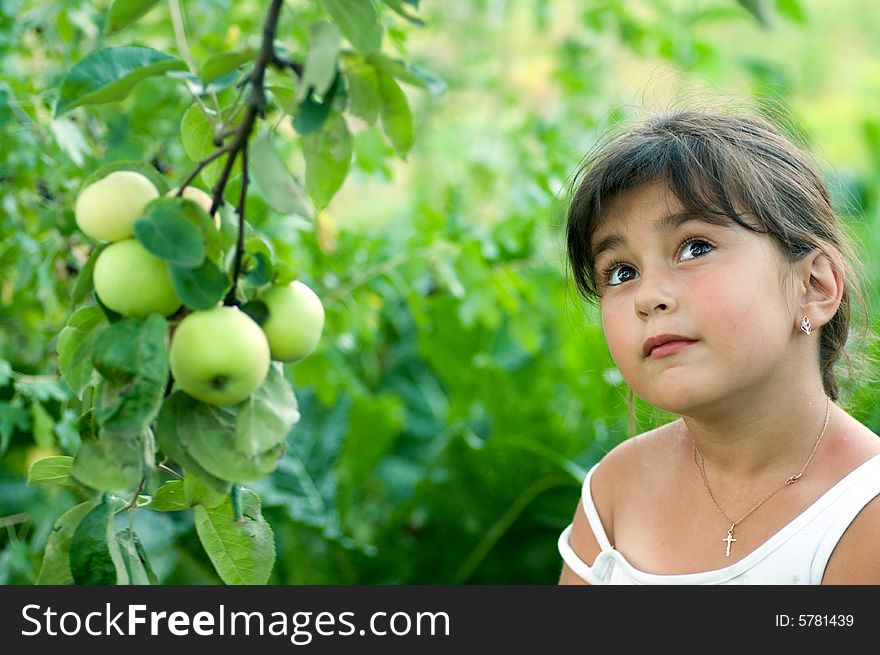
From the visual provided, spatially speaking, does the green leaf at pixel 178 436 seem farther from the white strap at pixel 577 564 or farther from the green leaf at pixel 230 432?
the white strap at pixel 577 564

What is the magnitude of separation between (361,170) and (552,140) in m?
0.38

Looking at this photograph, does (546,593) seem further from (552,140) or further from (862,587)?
(552,140)

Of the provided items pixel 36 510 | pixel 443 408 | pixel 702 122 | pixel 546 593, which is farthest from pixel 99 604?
pixel 443 408

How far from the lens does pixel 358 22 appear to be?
0.63 metres

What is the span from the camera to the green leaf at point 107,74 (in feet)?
2.18

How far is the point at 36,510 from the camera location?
1738 mm

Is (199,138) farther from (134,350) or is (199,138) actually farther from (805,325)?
(805,325)

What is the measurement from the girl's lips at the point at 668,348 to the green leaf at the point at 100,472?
57 cm

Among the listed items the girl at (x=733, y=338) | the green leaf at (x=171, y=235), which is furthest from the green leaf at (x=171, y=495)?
the girl at (x=733, y=338)

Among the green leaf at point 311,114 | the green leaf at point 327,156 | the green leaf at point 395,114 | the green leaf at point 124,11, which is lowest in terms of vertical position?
the green leaf at point 311,114

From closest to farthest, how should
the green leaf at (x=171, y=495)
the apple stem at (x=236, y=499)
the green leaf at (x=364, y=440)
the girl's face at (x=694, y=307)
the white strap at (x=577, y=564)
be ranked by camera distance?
1. the apple stem at (x=236, y=499)
2. the green leaf at (x=171, y=495)
3. the girl's face at (x=694, y=307)
4. the white strap at (x=577, y=564)
5. the green leaf at (x=364, y=440)

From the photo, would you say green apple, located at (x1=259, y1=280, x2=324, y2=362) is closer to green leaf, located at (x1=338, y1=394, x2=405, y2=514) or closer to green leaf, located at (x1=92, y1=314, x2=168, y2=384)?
green leaf, located at (x1=92, y1=314, x2=168, y2=384)

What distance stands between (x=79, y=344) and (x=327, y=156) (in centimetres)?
22

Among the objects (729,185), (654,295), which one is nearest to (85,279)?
(654,295)
